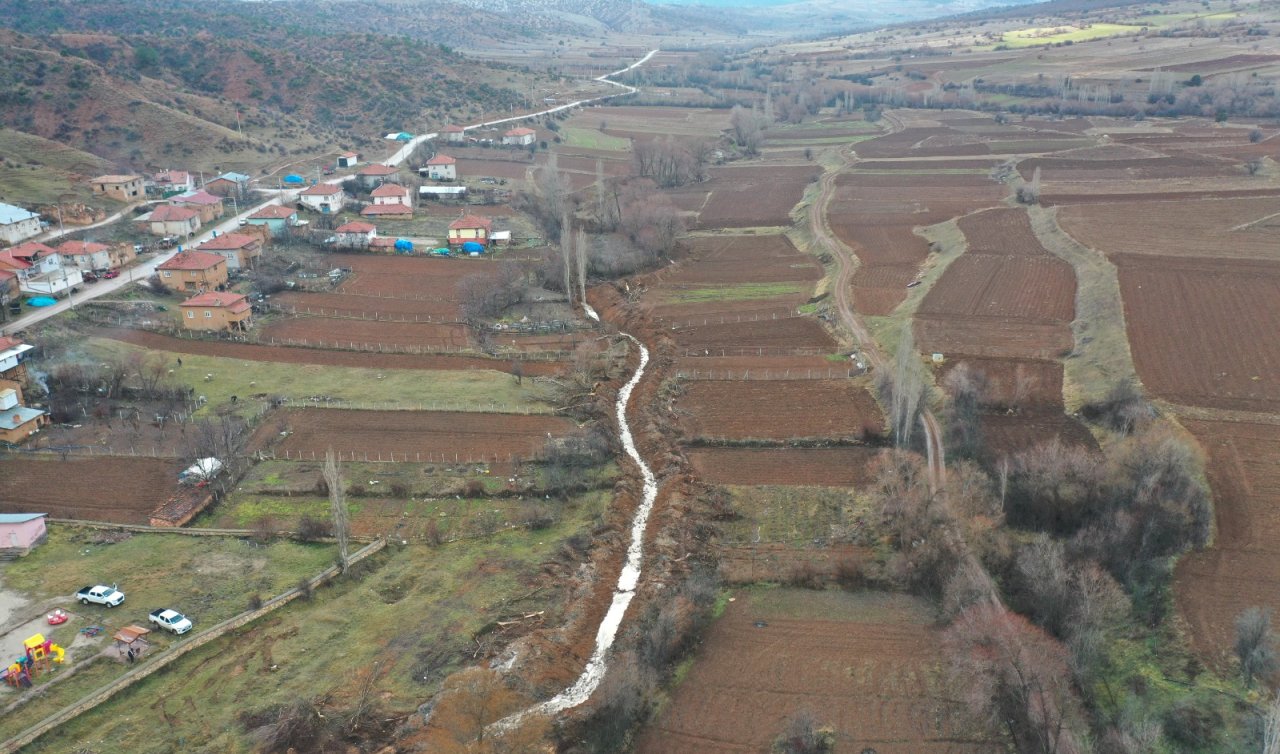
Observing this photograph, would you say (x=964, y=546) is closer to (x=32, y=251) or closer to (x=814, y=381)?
(x=814, y=381)

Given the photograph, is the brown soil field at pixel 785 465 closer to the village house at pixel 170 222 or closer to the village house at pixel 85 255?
the village house at pixel 85 255

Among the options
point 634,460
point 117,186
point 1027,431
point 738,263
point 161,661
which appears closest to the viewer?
point 161,661

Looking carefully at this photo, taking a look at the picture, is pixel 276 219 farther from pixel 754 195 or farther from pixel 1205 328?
pixel 1205 328

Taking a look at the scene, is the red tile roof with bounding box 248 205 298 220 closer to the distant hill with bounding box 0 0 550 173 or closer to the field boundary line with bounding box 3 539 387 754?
the distant hill with bounding box 0 0 550 173

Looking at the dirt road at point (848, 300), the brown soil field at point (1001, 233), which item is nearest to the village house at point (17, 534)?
the dirt road at point (848, 300)

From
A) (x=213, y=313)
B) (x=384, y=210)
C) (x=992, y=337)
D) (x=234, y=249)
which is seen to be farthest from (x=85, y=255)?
(x=992, y=337)

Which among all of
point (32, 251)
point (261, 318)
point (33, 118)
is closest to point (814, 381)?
point (261, 318)
